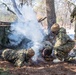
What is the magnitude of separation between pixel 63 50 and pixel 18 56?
1.44 metres

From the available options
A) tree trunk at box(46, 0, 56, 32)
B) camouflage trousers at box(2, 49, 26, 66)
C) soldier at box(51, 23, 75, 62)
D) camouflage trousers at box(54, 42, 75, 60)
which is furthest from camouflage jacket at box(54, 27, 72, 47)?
tree trunk at box(46, 0, 56, 32)

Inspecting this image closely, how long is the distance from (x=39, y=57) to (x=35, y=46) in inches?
29.0

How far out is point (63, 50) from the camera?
7.51 meters

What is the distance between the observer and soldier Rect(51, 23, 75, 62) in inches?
289

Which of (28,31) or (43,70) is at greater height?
(28,31)

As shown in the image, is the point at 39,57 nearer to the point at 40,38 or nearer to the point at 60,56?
the point at 60,56

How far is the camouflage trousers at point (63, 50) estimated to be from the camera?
748 centimetres

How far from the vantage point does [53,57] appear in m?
8.20

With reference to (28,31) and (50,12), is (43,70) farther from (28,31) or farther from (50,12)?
(50,12)

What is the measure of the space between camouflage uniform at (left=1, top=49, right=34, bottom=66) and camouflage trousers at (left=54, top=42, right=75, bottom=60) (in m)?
0.99

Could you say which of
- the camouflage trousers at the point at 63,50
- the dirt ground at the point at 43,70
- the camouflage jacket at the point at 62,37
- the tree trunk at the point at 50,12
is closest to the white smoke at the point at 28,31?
the tree trunk at the point at 50,12

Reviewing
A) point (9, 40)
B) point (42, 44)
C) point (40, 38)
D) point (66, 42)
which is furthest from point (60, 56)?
point (9, 40)

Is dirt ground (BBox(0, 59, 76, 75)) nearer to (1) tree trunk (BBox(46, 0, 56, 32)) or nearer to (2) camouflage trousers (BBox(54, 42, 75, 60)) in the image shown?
(2) camouflage trousers (BBox(54, 42, 75, 60))

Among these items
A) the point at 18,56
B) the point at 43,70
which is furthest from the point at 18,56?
the point at 43,70
